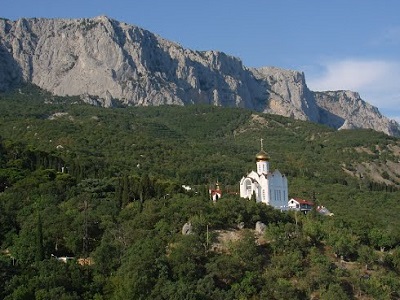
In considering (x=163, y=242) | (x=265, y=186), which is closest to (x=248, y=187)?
(x=265, y=186)

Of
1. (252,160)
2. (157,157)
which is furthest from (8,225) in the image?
(252,160)

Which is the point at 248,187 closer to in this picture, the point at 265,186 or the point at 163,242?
the point at 265,186

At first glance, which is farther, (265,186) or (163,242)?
(265,186)

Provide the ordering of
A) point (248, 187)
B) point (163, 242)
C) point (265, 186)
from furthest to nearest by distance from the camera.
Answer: point (248, 187) → point (265, 186) → point (163, 242)

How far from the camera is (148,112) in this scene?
17762cm

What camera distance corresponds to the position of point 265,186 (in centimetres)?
6756

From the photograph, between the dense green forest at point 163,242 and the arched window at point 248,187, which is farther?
the arched window at point 248,187

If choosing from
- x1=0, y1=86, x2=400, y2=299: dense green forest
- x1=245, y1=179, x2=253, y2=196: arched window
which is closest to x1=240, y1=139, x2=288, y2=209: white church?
x1=245, y1=179, x2=253, y2=196: arched window

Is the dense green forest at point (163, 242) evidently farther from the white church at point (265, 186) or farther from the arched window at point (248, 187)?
the white church at point (265, 186)

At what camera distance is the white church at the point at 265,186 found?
67562 millimetres

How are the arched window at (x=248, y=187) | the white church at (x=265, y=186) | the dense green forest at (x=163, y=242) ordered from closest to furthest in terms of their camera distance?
the dense green forest at (x=163, y=242) < the white church at (x=265, y=186) < the arched window at (x=248, y=187)

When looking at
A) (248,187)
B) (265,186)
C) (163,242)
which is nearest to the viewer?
(163,242)

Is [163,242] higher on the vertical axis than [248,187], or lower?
lower

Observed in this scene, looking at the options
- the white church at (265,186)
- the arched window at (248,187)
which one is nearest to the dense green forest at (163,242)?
the arched window at (248,187)
